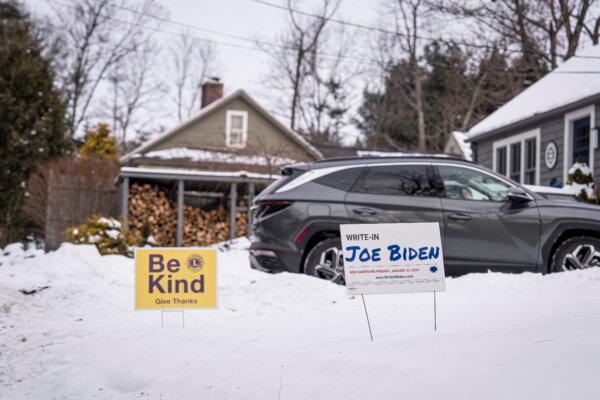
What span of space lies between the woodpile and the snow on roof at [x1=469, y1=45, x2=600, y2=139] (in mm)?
7836

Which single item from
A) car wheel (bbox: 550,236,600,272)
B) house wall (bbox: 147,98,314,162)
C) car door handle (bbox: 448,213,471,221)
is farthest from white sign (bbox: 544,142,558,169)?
house wall (bbox: 147,98,314,162)

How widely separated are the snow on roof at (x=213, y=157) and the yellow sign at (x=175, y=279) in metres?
13.5

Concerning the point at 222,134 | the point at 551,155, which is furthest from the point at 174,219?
the point at 551,155

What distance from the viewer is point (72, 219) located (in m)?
20.7

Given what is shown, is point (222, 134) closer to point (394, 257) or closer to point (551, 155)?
point (551, 155)

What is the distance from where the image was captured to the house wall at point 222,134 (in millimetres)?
29406

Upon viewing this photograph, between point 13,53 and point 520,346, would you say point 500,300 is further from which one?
point 13,53

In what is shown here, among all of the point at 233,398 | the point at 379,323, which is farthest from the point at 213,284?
the point at 233,398

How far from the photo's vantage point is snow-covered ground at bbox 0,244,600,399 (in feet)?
14.1

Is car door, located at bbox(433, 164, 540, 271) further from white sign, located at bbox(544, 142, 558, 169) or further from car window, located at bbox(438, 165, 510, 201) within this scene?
white sign, located at bbox(544, 142, 558, 169)

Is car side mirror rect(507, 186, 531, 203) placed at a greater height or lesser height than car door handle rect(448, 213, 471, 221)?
greater

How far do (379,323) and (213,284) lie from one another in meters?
1.75

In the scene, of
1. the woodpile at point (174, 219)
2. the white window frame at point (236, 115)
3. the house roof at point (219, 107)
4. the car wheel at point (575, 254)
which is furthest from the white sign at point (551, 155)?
the white window frame at point (236, 115)

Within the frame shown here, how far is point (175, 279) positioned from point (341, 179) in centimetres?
260
